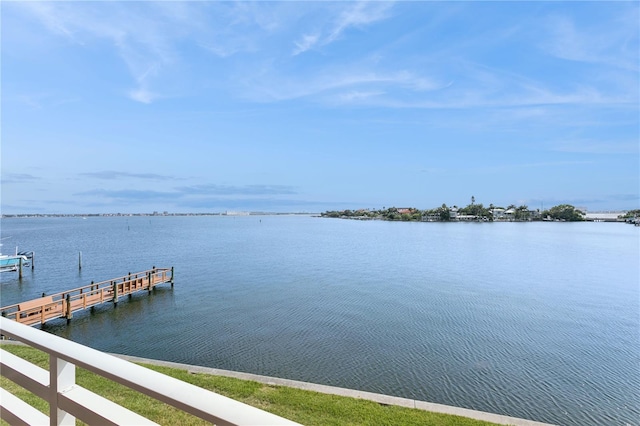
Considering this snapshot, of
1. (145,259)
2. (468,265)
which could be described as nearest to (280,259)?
(145,259)

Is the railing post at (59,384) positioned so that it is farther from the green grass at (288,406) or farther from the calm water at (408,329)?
the calm water at (408,329)

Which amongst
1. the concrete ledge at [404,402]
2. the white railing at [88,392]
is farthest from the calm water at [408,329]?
the white railing at [88,392]

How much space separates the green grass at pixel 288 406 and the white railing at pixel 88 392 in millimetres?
4190

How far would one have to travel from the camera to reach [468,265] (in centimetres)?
3438

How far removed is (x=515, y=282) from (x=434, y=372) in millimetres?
18614

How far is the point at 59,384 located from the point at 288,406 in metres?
5.79

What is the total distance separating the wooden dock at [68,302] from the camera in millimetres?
15523

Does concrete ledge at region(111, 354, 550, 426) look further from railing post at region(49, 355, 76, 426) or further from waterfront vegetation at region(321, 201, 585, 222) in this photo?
waterfront vegetation at region(321, 201, 585, 222)

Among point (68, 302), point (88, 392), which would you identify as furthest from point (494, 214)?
point (88, 392)

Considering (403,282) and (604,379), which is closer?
(604,379)

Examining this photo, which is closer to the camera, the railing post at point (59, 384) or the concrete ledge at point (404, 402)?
the railing post at point (59, 384)

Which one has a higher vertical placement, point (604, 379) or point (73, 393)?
point (73, 393)

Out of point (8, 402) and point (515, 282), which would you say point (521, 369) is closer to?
point (8, 402)

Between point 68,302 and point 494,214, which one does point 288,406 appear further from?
point 494,214
